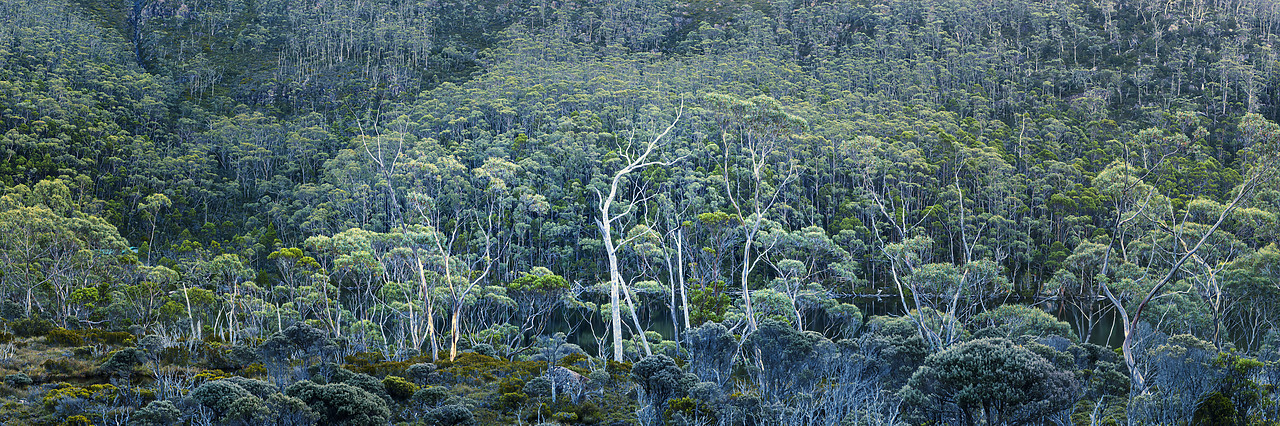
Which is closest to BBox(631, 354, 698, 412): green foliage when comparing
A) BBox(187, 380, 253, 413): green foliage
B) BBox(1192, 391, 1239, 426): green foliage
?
BBox(187, 380, 253, 413): green foliage

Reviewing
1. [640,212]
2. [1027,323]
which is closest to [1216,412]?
[1027,323]

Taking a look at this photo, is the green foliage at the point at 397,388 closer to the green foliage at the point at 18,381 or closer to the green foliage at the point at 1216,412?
the green foliage at the point at 18,381

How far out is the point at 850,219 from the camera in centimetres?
5559

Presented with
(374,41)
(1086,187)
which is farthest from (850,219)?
(374,41)

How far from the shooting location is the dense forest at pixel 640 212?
63.5 ft

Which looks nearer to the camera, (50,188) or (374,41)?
(50,188)

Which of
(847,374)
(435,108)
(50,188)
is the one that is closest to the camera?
(847,374)

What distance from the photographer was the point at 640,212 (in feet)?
193

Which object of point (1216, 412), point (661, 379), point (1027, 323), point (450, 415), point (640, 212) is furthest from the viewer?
point (640, 212)

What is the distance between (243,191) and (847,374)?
65704mm

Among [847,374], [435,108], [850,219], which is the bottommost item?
[850,219]

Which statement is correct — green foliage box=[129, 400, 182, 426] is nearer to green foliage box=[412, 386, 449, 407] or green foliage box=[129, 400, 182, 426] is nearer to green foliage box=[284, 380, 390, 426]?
green foliage box=[284, 380, 390, 426]

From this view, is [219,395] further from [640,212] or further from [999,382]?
[640,212]

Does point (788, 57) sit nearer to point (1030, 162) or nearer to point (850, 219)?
point (1030, 162)
